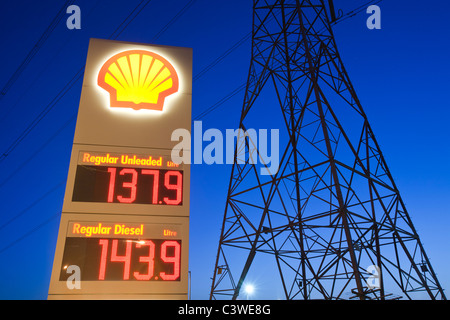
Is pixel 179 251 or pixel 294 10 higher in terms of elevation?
pixel 294 10

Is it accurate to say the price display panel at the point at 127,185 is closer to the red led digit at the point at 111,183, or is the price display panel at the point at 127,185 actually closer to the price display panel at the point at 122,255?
the red led digit at the point at 111,183

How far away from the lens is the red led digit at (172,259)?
6836 millimetres

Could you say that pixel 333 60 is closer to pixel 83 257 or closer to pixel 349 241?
pixel 349 241

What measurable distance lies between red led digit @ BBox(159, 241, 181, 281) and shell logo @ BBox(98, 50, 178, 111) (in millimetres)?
3573

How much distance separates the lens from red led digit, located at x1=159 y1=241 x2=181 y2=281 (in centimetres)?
684

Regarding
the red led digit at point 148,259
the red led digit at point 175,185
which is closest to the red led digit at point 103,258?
the red led digit at point 148,259

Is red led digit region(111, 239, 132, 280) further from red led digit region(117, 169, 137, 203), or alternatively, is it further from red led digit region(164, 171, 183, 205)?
red led digit region(164, 171, 183, 205)

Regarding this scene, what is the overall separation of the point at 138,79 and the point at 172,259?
15.7ft

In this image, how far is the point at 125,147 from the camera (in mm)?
8219

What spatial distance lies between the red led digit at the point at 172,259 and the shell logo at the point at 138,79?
357cm

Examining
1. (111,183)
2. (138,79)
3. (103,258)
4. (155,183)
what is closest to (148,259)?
(103,258)

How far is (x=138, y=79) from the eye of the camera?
918cm

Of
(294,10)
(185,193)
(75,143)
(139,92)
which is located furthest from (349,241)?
(294,10)
